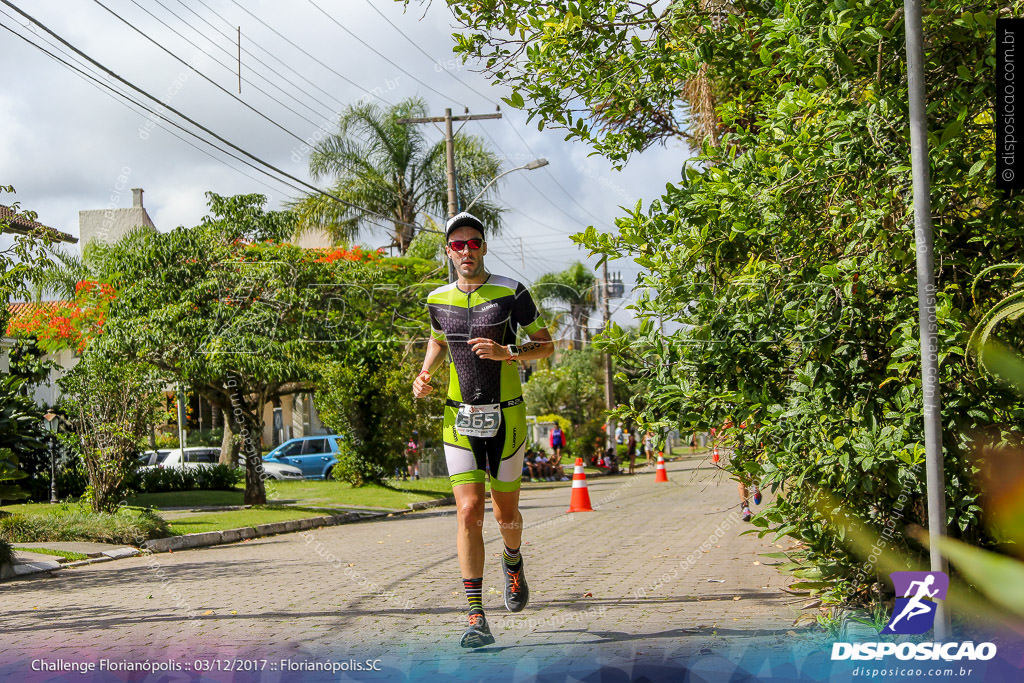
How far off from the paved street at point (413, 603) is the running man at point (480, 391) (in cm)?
56

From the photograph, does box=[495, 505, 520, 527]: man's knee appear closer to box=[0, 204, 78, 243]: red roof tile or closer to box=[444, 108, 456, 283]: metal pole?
box=[0, 204, 78, 243]: red roof tile

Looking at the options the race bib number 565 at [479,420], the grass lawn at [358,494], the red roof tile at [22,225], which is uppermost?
the red roof tile at [22,225]

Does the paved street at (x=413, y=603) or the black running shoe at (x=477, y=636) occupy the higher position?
the black running shoe at (x=477, y=636)

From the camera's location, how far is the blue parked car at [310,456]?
33156 millimetres

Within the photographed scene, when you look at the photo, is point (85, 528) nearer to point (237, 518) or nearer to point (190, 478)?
point (237, 518)

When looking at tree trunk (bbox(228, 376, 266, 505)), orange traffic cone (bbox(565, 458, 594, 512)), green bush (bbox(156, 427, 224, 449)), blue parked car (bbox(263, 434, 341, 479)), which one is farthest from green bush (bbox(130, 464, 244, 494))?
green bush (bbox(156, 427, 224, 449))

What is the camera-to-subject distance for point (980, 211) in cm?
536

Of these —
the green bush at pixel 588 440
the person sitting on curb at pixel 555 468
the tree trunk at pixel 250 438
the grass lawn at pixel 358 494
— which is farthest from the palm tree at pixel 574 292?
the tree trunk at pixel 250 438

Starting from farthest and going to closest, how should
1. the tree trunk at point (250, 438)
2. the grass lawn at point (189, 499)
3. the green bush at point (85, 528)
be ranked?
the grass lawn at point (189, 499)
the tree trunk at point (250, 438)
the green bush at point (85, 528)

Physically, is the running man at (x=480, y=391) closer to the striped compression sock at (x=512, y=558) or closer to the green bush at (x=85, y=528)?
the striped compression sock at (x=512, y=558)

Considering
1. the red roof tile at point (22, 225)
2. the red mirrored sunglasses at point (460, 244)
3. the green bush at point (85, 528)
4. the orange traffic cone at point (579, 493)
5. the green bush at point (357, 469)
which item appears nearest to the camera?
the red mirrored sunglasses at point (460, 244)
